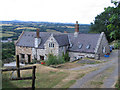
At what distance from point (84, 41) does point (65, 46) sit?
4.46m

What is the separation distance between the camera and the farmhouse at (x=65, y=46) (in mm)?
29875

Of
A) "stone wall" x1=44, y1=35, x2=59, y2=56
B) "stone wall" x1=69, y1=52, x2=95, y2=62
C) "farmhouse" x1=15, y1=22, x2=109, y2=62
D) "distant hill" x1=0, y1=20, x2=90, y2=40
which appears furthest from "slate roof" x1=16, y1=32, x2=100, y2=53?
"distant hill" x1=0, y1=20, x2=90, y2=40

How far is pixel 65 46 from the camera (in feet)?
104

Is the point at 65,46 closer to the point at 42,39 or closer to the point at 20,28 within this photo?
the point at 42,39

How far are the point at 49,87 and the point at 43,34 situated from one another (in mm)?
26616

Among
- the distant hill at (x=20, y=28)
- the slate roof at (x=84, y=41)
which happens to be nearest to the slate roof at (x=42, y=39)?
the slate roof at (x=84, y=41)

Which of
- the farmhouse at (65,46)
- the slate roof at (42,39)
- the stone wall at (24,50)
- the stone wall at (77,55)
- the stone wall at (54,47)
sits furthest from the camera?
the stone wall at (24,50)

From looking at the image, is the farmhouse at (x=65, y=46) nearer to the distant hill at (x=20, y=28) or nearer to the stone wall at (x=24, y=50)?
the stone wall at (x=24, y=50)

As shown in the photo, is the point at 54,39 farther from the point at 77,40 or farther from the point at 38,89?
the point at 38,89

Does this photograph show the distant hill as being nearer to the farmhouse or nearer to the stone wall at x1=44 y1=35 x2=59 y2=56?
the farmhouse

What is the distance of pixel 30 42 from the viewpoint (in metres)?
36.1

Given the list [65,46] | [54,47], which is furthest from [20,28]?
[65,46]

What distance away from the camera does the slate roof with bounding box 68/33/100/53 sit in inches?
1177

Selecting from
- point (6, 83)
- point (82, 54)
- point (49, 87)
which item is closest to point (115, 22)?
point (49, 87)
